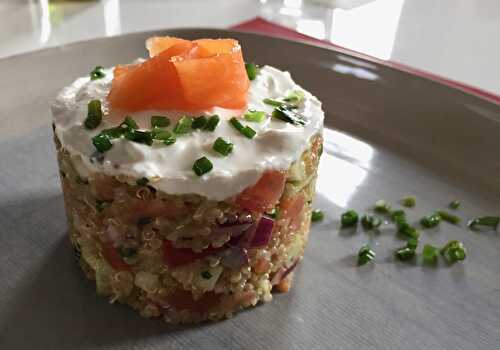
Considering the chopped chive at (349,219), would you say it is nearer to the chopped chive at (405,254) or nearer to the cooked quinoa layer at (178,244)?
the chopped chive at (405,254)

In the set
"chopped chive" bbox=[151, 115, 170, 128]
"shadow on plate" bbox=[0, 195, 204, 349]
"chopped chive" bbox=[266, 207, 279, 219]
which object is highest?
"chopped chive" bbox=[151, 115, 170, 128]

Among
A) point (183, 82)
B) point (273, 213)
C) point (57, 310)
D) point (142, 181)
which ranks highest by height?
point (183, 82)

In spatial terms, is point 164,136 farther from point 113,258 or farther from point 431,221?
point 431,221

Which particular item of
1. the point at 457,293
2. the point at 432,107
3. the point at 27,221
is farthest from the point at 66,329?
the point at 432,107

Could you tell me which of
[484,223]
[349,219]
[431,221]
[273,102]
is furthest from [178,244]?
[484,223]

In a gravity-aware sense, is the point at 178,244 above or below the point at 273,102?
below

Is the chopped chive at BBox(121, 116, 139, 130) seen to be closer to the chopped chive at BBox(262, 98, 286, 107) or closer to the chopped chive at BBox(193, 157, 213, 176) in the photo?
the chopped chive at BBox(193, 157, 213, 176)

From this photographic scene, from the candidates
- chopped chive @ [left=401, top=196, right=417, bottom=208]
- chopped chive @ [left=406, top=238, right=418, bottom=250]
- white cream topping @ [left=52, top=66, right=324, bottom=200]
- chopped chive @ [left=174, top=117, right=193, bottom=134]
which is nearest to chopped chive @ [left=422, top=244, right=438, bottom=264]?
chopped chive @ [left=406, top=238, right=418, bottom=250]

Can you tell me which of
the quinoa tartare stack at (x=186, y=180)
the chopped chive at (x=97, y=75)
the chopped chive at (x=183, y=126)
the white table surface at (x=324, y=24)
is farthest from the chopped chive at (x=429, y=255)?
the white table surface at (x=324, y=24)

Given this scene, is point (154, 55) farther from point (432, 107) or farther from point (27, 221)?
point (432, 107)
